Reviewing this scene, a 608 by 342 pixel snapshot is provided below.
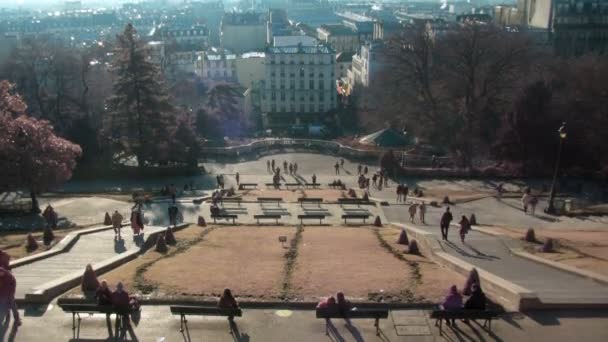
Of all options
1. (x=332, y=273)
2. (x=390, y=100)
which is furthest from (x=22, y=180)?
(x=390, y=100)

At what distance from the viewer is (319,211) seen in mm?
32438

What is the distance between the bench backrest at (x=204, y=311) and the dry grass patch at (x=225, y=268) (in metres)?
1.52

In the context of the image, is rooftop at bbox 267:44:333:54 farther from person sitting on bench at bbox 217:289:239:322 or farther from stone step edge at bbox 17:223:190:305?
person sitting on bench at bbox 217:289:239:322

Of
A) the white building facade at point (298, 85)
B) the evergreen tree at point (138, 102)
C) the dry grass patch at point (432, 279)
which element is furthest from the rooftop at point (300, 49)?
the dry grass patch at point (432, 279)

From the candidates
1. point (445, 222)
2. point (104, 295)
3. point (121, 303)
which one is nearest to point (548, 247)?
point (445, 222)

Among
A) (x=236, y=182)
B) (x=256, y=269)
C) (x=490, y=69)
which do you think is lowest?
(x=236, y=182)

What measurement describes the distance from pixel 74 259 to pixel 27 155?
1529cm

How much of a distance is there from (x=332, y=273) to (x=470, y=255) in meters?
6.12

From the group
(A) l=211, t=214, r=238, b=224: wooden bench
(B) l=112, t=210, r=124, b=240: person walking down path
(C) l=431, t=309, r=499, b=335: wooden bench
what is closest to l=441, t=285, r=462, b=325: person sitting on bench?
(C) l=431, t=309, r=499, b=335: wooden bench

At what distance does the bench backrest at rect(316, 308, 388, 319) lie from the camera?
45.5 feet

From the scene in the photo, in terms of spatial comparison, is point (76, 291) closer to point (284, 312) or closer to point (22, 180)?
point (284, 312)

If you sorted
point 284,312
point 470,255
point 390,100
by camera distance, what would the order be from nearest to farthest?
point 284,312 → point 470,255 → point 390,100

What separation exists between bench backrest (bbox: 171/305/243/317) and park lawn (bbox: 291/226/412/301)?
2087mm

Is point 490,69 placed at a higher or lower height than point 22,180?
higher
